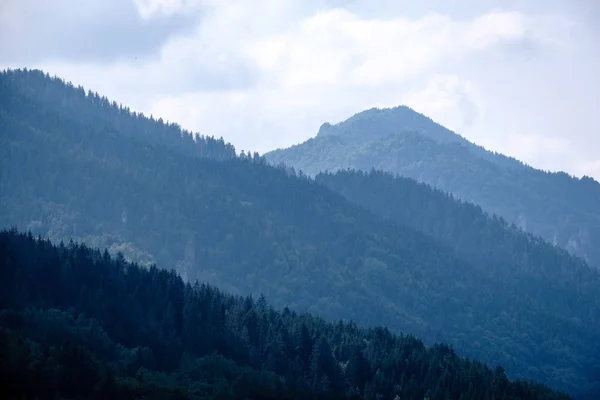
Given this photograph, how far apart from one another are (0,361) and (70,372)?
1108 cm

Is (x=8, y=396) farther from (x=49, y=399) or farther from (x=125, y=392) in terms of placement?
(x=125, y=392)

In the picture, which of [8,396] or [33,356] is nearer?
[8,396]

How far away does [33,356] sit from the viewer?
199m

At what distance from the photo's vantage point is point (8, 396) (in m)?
185

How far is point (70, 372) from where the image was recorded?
198 metres

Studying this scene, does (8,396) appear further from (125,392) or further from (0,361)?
(125,392)

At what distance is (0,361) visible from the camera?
19162 centimetres

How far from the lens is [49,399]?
7510 inches

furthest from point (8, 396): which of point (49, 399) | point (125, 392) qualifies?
point (125, 392)

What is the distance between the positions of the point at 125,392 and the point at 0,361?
64.2 feet

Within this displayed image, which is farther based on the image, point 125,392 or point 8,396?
point 125,392

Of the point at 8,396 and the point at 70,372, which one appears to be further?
the point at 70,372

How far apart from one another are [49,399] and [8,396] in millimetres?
7233
